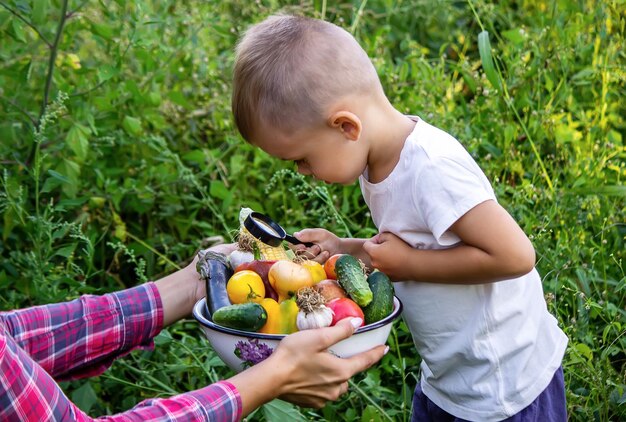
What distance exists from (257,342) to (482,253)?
0.47 m

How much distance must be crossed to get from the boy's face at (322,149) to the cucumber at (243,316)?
1.09 feet

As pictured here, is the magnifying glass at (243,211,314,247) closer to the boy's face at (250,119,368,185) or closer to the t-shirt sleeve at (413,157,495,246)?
the boy's face at (250,119,368,185)

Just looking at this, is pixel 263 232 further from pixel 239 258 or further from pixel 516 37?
pixel 516 37

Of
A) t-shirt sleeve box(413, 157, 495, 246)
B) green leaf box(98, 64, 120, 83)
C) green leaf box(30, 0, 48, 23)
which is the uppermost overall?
green leaf box(30, 0, 48, 23)

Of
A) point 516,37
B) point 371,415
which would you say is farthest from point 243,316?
point 516,37

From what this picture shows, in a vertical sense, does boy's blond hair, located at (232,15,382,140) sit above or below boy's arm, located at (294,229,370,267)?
above

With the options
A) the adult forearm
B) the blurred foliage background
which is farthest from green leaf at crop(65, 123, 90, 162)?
the adult forearm

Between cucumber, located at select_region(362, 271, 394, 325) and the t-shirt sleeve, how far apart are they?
0.15 metres

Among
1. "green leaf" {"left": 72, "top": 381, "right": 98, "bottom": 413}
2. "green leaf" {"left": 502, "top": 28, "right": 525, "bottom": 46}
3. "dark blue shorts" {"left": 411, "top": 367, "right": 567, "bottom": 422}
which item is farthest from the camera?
"green leaf" {"left": 502, "top": 28, "right": 525, "bottom": 46}

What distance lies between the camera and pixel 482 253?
1685 millimetres

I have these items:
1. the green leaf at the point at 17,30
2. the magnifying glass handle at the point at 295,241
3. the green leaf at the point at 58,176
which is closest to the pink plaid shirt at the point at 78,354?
the magnifying glass handle at the point at 295,241

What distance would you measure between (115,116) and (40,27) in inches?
15.4

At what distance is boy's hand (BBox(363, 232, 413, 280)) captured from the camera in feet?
5.92

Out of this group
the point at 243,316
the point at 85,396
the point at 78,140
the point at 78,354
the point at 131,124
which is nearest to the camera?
the point at 243,316
